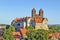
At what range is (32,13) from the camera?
241 feet

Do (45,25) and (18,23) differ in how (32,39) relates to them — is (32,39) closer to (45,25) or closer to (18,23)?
(45,25)

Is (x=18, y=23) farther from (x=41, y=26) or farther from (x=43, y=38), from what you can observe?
(x=43, y=38)

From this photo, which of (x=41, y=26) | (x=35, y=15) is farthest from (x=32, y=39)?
(x=35, y=15)

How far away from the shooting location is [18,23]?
249 feet

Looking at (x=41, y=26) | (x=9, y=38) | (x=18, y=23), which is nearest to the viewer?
(x=9, y=38)

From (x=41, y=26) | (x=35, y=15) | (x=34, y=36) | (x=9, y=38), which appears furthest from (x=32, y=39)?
(x=35, y=15)

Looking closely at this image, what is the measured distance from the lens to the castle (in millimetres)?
70750

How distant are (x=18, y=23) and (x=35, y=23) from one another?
7.16 meters

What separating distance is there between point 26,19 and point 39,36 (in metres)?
42.6

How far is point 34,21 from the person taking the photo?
7212 centimetres

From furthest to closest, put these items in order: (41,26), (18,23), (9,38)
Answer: (18,23), (41,26), (9,38)

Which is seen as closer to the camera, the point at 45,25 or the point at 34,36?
the point at 34,36

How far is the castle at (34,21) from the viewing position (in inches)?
2785

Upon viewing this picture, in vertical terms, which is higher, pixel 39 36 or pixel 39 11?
pixel 39 11
